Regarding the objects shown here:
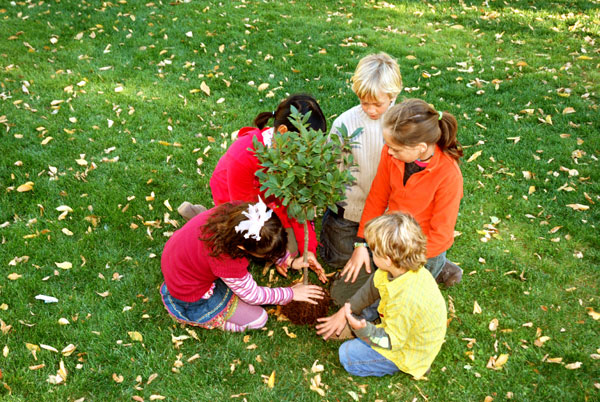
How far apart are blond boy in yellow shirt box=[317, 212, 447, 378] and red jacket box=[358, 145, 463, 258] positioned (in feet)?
1.63

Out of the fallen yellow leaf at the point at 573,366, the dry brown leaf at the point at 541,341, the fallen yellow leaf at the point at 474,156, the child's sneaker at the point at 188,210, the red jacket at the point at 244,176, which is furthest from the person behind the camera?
the fallen yellow leaf at the point at 474,156

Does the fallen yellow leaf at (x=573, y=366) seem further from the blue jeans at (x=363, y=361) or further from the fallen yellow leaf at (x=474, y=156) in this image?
the fallen yellow leaf at (x=474, y=156)

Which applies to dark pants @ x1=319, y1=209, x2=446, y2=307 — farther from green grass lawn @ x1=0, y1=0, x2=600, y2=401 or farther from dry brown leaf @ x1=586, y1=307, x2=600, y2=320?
dry brown leaf @ x1=586, y1=307, x2=600, y2=320

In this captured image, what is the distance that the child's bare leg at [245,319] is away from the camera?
3.80 meters

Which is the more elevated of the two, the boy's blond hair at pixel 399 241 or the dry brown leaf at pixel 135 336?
the boy's blond hair at pixel 399 241

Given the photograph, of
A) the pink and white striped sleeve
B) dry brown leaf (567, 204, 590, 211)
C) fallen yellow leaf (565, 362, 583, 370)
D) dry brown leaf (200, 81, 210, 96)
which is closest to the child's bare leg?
the pink and white striped sleeve

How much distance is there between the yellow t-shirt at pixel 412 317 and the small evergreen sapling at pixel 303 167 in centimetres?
73

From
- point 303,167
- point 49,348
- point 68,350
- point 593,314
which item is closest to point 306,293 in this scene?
point 303,167

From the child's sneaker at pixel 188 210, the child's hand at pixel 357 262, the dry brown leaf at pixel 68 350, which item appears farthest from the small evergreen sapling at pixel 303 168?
the dry brown leaf at pixel 68 350

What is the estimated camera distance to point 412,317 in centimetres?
307

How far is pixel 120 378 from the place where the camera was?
3.49 meters

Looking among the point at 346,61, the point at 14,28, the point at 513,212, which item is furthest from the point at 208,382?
the point at 14,28

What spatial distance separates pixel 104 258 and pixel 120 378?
1348 millimetres

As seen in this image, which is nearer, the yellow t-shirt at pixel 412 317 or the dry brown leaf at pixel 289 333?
the yellow t-shirt at pixel 412 317
